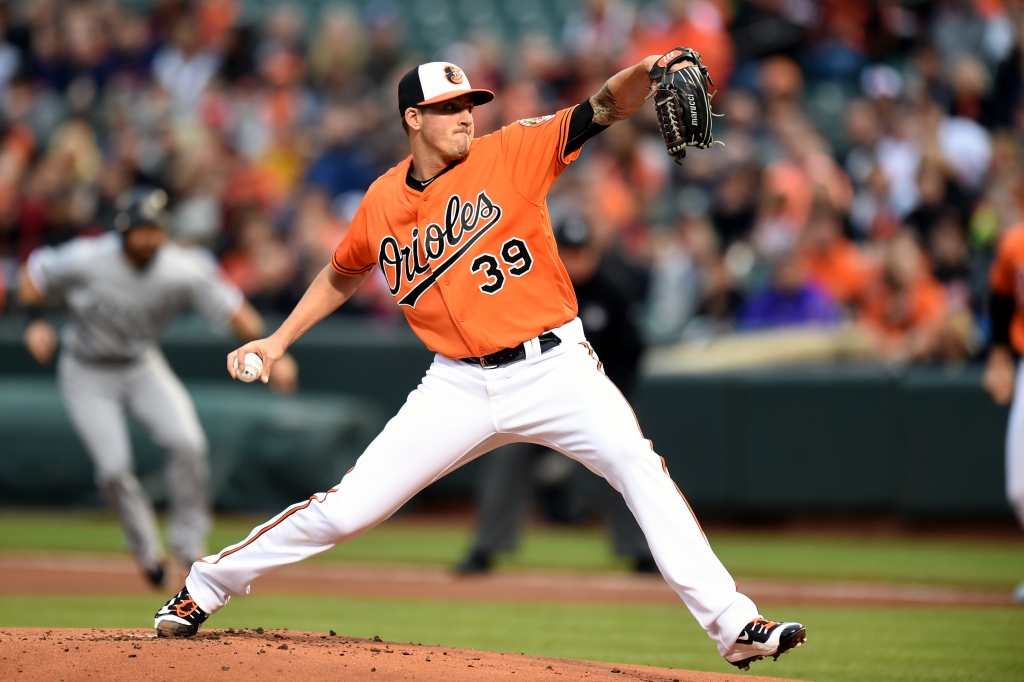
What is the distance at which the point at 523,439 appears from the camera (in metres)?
4.83

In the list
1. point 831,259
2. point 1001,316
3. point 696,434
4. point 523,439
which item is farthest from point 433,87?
point 831,259

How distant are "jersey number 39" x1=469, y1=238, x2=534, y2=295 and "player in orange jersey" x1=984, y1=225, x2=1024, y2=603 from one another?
3.89 metres

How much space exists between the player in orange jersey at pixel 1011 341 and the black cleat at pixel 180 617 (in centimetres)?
468

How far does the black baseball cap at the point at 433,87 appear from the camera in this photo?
15.5ft

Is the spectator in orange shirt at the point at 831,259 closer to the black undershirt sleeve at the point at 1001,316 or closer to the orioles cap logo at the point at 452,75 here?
the black undershirt sleeve at the point at 1001,316

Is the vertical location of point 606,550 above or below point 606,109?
below

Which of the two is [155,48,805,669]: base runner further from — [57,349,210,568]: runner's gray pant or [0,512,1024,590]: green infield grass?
[0,512,1024,590]: green infield grass

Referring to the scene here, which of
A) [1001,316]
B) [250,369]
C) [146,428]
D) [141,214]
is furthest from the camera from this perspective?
[146,428]

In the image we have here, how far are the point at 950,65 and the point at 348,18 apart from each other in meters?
7.46

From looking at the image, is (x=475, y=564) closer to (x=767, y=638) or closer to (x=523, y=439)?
(x=523, y=439)

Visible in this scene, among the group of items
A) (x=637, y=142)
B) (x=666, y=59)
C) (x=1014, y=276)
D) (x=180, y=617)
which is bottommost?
(x=180, y=617)

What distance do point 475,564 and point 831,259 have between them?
175 inches

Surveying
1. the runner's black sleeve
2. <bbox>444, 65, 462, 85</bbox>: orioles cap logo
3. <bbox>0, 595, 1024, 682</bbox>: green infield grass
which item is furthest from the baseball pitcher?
the runner's black sleeve

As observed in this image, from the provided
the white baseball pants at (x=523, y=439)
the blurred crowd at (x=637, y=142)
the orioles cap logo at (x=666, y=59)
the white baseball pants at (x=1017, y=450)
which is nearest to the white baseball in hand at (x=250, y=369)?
the white baseball pants at (x=523, y=439)
